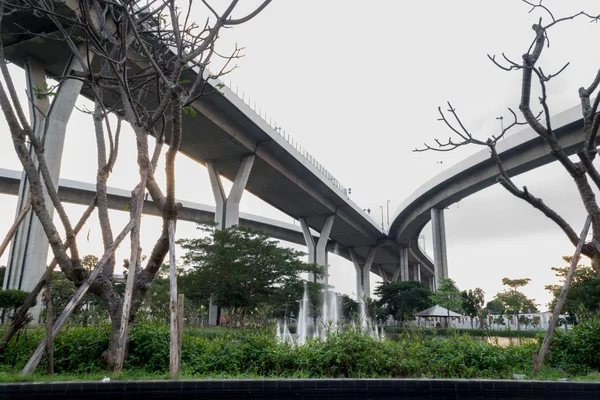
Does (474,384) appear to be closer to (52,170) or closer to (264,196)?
(52,170)

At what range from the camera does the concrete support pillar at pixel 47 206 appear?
A: 15.7 metres

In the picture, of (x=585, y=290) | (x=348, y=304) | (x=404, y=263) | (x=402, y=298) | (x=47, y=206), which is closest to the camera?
(x=47, y=206)

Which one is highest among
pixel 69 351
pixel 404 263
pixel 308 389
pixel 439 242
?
→ pixel 439 242

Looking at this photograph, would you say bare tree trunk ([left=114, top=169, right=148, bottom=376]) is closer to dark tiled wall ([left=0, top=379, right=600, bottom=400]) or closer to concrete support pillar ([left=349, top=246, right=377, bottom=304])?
dark tiled wall ([left=0, top=379, right=600, bottom=400])

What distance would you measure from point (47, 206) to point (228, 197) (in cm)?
1335

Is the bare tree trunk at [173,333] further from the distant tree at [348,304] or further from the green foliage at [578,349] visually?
the distant tree at [348,304]

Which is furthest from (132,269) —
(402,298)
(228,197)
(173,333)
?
(402,298)

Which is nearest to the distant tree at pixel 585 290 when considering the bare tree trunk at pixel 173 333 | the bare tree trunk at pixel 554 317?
the bare tree trunk at pixel 554 317

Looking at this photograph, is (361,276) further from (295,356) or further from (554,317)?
(295,356)

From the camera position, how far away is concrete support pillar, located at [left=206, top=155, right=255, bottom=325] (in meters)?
26.8

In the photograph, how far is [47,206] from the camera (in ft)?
50.6

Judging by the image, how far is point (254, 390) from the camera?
4.18m

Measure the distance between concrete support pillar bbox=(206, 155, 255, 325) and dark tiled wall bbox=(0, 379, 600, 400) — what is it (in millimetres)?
22599

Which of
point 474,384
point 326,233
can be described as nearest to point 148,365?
point 474,384
